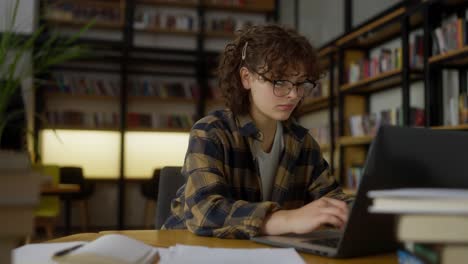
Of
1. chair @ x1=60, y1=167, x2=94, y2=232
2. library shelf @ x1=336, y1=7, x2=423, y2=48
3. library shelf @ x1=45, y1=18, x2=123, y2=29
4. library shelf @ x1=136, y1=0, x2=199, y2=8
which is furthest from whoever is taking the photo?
library shelf @ x1=136, y1=0, x2=199, y2=8

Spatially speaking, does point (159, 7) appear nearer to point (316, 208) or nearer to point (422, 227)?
point (316, 208)

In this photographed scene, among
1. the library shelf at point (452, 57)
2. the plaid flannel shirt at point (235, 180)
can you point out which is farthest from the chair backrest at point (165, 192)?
the library shelf at point (452, 57)

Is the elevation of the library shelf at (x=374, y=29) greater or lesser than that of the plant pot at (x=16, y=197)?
greater

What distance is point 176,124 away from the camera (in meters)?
6.57

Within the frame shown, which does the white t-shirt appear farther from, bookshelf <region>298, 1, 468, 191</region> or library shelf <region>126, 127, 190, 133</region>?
library shelf <region>126, 127, 190, 133</region>

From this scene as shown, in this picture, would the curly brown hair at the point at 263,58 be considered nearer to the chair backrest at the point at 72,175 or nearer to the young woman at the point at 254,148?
the young woman at the point at 254,148

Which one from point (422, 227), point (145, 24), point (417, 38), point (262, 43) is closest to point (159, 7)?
point (145, 24)

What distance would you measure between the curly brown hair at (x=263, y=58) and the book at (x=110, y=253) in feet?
2.29

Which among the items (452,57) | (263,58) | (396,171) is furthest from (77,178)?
(396,171)

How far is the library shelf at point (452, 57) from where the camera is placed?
10.4ft

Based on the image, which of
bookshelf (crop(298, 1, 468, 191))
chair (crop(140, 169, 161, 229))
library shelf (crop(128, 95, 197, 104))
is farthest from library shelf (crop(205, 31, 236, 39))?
chair (crop(140, 169, 161, 229))

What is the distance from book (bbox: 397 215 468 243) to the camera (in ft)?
1.62

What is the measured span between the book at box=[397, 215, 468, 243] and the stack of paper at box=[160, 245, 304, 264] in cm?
34

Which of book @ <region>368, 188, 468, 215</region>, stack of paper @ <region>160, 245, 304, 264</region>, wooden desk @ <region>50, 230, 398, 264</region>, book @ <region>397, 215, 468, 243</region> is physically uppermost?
book @ <region>368, 188, 468, 215</region>
